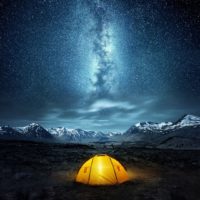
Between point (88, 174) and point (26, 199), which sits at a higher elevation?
point (88, 174)

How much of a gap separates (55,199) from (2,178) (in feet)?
31.4

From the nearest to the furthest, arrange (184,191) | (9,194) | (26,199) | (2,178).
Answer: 1. (26,199)
2. (9,194)
3. (184,191)
4. (2,178)

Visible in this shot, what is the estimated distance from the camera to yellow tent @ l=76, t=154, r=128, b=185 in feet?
62.1

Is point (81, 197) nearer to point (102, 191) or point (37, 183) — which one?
point (102, 191)

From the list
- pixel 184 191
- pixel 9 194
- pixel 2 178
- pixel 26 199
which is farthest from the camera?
pixel 2 178

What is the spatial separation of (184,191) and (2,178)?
15235 mm

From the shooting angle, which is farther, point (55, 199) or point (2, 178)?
point (2, 178)

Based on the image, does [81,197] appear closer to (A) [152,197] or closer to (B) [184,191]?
(A) [152,197]

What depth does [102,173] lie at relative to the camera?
19094 mm

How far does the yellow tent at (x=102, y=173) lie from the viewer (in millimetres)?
18922

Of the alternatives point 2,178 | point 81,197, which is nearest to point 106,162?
point 81,197

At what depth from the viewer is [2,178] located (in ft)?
72.2

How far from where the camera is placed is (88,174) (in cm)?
1941

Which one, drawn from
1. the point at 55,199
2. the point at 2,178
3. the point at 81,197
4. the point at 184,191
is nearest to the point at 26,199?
the point at 55,199
